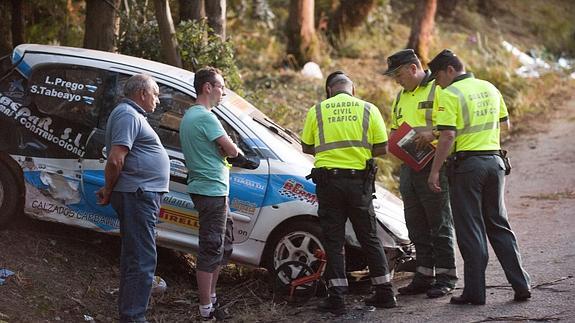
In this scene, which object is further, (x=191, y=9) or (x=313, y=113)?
(x=191, y=9)

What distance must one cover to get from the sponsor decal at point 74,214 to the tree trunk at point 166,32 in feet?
11.4

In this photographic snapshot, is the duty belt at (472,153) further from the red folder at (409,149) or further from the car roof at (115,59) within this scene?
the car roof at (115,59)

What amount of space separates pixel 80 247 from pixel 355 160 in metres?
2.77

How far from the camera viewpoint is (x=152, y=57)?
37.5ft

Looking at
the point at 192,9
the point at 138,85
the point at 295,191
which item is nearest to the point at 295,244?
the point at 295,191

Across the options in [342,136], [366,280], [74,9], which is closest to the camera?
[342,136]

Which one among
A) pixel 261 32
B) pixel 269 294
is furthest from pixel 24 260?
pixel 261 32

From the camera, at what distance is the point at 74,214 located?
7.75 meters

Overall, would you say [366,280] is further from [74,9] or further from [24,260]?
[74,9]

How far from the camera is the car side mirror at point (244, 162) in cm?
695

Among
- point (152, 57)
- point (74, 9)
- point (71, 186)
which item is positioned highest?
point (74, 9)

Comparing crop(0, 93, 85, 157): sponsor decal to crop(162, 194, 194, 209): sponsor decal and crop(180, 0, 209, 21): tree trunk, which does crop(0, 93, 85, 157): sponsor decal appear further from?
crop(180, 0, 209, 21): tree trunk

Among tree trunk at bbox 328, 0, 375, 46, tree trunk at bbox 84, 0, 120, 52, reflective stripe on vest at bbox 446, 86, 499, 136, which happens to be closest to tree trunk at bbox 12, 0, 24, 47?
tree trunk at bbox 84, 0, 120, 52

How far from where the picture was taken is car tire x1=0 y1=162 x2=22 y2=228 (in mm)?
7801
